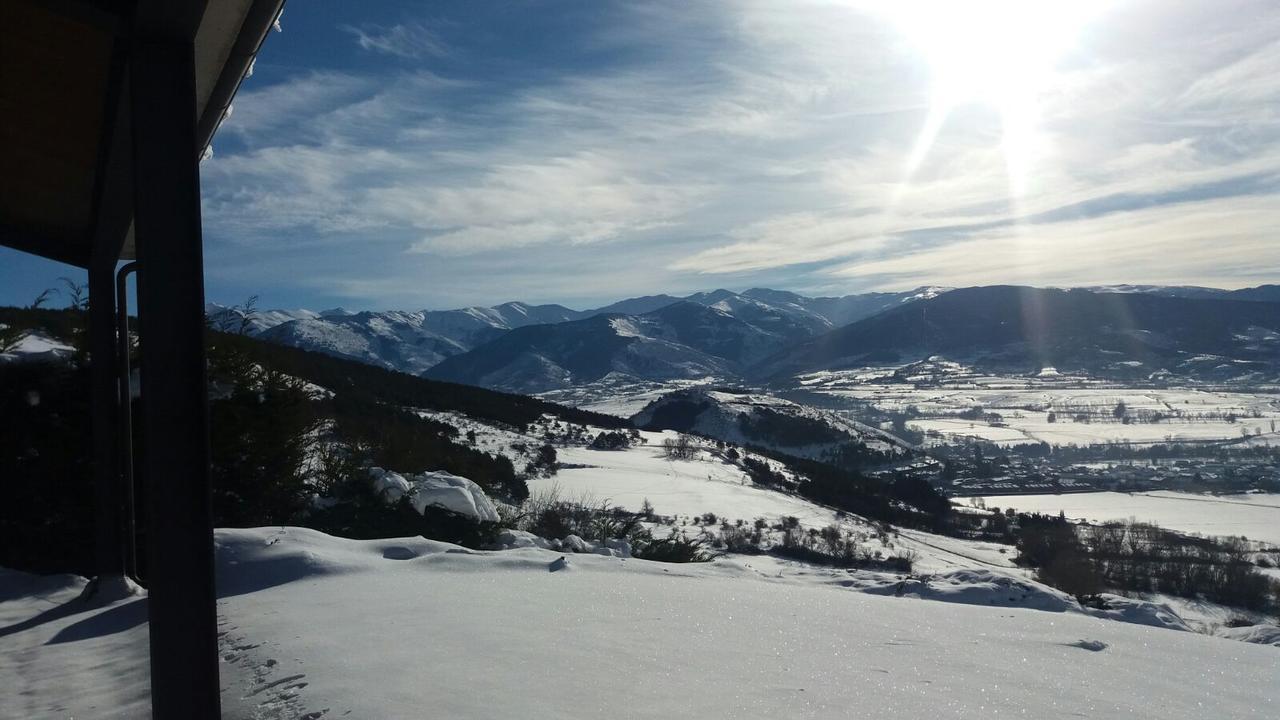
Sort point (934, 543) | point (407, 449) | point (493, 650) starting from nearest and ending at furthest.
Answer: point (493, 650), point (407, 449), point (934, 543)

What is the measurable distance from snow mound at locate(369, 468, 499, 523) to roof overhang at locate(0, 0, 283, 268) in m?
4.92

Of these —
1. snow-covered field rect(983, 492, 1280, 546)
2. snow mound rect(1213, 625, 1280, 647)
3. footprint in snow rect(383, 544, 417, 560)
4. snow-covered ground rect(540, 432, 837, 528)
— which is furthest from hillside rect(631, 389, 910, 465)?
snow mound rect(1213, 625, 1280, 647)

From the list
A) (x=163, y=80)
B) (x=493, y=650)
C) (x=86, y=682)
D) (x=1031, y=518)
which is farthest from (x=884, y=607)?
(x=1031, y=518)

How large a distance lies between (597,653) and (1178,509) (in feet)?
215

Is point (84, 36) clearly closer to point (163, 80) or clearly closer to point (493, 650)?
point (163, 80)

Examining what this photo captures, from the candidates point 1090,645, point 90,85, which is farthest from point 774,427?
point 90,85

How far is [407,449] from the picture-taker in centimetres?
1356

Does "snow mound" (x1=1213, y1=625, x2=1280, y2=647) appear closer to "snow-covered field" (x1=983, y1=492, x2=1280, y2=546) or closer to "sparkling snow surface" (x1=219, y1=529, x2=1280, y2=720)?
"sparkling snow surface" (x1=219, y1=529, x2=1280, y2=720)

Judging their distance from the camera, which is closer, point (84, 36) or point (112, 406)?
point (84, 36)

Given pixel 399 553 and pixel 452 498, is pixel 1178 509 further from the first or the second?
pixel 399 553

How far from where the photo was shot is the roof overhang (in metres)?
2.63

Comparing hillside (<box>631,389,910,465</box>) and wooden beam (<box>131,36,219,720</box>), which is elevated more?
wooden beam (<box>131,36,219,720</box>)

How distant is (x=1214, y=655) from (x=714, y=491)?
33.8 m

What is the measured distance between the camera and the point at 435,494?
9852 mm
